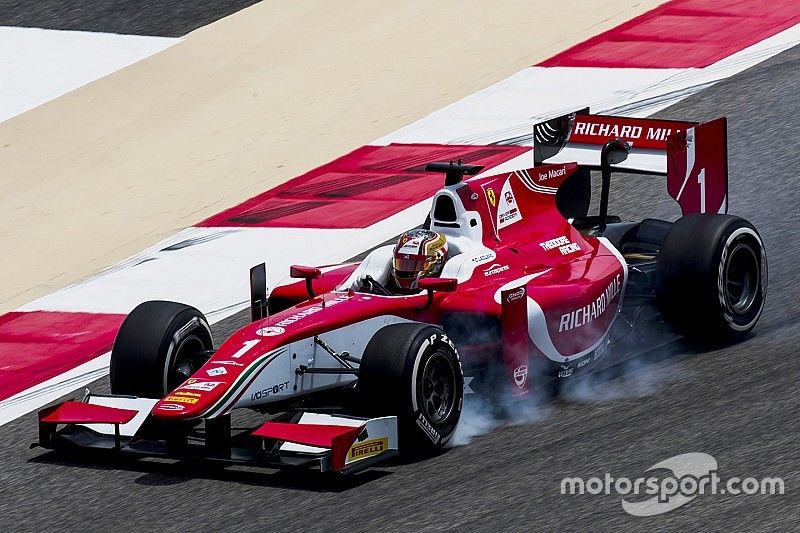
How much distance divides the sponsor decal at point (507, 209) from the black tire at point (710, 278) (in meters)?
1.00

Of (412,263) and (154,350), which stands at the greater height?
(412,263)

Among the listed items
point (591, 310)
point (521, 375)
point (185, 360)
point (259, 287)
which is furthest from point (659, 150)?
point (185, 360)

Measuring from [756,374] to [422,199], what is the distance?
5233 mm

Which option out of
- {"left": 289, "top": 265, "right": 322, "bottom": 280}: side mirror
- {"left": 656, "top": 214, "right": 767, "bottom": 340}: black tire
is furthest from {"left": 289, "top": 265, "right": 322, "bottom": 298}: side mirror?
{"left": 656, "top": 214, "right": 767, "bottom": 340}: black tire

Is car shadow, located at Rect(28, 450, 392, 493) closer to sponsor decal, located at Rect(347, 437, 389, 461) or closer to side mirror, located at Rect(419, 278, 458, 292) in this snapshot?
sponsor decal, located at Rect(347, 437, 389, 461)

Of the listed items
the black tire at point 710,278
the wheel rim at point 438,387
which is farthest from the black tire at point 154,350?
the black tire at point 710,278

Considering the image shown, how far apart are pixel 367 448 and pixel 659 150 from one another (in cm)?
418

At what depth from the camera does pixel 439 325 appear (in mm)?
9484

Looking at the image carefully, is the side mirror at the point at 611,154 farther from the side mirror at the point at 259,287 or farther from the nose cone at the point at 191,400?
the nose cone at the point at 191,400

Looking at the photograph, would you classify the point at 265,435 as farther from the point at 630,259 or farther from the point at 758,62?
the point at 758,62

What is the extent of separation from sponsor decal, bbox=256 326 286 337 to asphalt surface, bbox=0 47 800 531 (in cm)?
78

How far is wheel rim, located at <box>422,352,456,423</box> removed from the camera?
28.5 ft

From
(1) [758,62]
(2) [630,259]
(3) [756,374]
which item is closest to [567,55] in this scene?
(1) [758,62]

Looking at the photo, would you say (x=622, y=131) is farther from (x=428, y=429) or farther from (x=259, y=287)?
(x=428, y=429)
